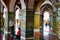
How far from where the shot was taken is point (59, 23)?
6699 millimetres

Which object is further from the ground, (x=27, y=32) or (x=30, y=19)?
(x=30, y=19)

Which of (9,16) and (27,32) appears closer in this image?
(27,32)

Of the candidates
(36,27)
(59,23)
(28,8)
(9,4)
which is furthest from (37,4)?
(59,23)

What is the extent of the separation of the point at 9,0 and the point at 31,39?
514 cm

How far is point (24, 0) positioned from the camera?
11.9m

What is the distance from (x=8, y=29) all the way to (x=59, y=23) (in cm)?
1004

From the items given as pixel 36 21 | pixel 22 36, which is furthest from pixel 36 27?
pixel 22 36

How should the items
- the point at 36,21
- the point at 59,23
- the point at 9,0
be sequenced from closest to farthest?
the point at 59,23 → the point at 9,0 → the point at 36,21

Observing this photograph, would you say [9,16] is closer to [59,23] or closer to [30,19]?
[30,19]

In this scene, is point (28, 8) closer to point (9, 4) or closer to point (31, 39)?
point (31, 39)

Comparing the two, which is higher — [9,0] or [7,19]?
[9,0]

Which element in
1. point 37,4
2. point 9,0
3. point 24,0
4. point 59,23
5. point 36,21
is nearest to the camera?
point 59,23

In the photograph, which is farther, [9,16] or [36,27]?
[36,27]

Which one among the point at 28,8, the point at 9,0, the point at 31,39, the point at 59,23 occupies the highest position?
the point at 9,0
